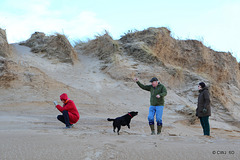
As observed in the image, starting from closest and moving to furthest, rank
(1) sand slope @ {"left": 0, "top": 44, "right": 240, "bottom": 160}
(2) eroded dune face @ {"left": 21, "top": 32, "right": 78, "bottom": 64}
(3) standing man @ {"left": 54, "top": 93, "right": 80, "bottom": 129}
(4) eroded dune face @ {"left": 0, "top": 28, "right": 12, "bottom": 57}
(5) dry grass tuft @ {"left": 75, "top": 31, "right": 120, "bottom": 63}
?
(1) sand slope @ {"left": 0, "top": 44, "right": 240, "bottom": 160}, (3) standing man @ {"left": 54, "top": 93, "right": 80, "bottom": 129}, (4) eroded dune face @ {"left": 0, "top": 28, "right": 12, "bottom": 57}, (2) eroded dune face @ {"left": 21, "top": 32, "right": 78, "bottom": 64}, (5) dry grass tuft @ {"left": 75, "top": 31, "right": 120, "bottom": 63}


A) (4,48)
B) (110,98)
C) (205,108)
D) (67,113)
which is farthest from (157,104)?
(4,48)

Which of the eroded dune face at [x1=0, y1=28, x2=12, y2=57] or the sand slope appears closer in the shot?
the sand slope

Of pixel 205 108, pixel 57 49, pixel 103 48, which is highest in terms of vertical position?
pixel 103 48

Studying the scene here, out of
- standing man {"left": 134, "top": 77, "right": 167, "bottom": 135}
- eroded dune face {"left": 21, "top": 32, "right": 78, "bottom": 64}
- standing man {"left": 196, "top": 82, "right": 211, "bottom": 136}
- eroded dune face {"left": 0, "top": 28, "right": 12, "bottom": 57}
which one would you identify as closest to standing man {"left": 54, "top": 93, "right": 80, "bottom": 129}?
standing man {"left": 134, "top": 77, "right": 167, "bottom": 135}

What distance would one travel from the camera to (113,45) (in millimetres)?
13234

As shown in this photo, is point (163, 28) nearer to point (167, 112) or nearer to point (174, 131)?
point (167, 112)

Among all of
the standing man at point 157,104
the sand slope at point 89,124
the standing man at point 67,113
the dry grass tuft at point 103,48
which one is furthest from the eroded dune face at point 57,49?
the standing man at point 157,104

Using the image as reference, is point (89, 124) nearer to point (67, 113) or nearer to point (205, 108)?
point (67, 113)

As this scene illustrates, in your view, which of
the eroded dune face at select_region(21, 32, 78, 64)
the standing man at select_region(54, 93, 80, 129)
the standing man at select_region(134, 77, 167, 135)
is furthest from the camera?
the eroded dune face at select_region(21, 32, 78, 64)

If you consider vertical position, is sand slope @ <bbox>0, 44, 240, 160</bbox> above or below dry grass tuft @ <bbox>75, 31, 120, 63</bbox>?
below

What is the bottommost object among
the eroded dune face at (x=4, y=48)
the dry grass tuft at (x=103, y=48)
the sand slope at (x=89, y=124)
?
the sand slope at (x=89, y=124)

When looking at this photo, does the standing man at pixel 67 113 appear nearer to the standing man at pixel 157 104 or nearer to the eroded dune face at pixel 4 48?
the standing man at pixel 157 104

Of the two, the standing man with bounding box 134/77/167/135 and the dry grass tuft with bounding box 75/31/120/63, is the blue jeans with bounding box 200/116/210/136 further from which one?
the dry grass tuft with bounding box 75/31/120/63

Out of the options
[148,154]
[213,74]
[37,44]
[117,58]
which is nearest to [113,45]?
[117,58]
